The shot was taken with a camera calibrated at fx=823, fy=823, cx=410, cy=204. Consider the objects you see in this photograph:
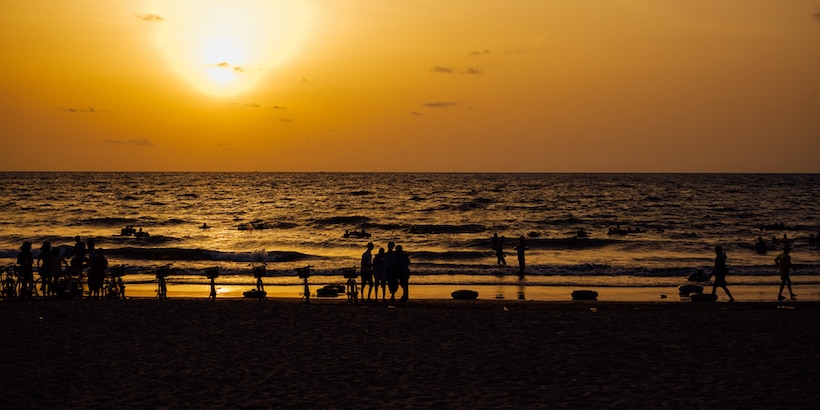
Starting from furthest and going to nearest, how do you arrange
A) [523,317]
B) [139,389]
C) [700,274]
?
[700,274] → [523,317] → [139,389]

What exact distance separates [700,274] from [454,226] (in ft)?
149

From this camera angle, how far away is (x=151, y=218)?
92.0 metres

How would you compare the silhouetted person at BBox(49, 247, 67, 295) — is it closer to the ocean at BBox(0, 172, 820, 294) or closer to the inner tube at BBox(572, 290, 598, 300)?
the ocean at BBox(0, 172, 820, 294)

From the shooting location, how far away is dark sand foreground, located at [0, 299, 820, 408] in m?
13.4

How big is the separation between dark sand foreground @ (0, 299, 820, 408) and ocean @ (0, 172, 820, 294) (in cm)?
1448

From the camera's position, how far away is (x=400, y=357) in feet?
54.3

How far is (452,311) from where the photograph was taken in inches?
906

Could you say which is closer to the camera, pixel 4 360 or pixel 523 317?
pixel 4 360

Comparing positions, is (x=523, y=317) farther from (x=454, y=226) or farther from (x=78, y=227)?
(x=78, y=227)

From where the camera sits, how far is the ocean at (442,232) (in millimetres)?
42531

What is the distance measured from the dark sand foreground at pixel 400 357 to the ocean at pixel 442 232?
14479mm

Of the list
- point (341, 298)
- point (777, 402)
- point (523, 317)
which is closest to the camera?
point (777, 402)

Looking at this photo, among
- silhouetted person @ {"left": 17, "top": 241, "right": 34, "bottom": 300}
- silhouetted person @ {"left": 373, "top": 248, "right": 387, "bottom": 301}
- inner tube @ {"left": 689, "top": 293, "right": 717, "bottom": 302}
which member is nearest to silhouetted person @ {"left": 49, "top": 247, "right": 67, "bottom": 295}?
silhouetted person @ {"left": 17, "top": 241, "right": 34, "bottom": 300}

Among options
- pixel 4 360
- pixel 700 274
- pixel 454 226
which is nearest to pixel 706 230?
pixel 454 226
